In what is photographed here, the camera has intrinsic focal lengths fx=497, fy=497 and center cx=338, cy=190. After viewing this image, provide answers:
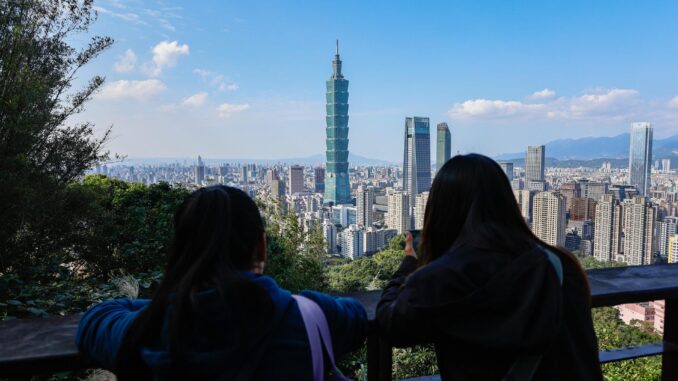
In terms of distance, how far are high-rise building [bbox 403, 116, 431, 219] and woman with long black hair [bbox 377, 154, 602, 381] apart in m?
73.5

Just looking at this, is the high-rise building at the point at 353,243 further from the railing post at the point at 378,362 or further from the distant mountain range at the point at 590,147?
the distant mountain range at the point at 590,147

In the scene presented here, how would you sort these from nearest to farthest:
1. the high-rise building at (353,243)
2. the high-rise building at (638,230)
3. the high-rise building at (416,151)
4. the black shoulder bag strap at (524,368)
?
the black shoulder bag strap at (524,368) < the high-rise building at (638,230) < the high-rise building at (353,243) < the high-rise building at (416,151)

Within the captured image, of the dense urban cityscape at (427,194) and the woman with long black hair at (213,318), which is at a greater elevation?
the woman with long black hair at (213,318)

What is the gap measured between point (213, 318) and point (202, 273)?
7cm

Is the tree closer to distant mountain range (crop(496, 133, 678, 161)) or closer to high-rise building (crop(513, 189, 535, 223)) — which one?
high-rise building (crop(513, 189, 535, 223))

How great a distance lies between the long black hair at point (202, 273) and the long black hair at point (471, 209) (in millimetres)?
313

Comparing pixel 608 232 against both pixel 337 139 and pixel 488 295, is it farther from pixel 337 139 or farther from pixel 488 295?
pixel 337 139

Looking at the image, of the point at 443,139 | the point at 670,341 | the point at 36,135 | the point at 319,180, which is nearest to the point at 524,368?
the point at 670,341

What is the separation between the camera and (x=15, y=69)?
161 inches

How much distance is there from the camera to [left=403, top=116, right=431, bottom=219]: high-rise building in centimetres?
7650

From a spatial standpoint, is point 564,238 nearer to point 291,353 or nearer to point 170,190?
point 170,190

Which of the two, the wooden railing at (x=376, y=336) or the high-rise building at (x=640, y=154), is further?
the high-rise building at (x=640, y=154)

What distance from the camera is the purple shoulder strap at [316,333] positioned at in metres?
0.71

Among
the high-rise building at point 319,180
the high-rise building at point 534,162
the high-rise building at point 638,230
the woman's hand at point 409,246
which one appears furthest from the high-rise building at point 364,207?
the woman's hand at point 409,246
